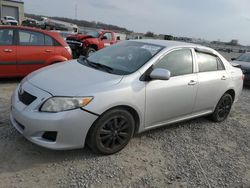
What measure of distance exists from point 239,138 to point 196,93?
48.5 inches

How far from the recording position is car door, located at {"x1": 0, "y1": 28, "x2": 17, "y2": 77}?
6.65m

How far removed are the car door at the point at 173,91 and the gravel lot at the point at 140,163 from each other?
0.45m

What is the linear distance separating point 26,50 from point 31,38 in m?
0.39

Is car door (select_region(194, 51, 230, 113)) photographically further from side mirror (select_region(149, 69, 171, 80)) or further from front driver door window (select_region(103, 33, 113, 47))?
front driver door window (select_region(103, 33, 113, 47))

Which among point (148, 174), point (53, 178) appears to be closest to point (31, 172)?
point (53, 178)

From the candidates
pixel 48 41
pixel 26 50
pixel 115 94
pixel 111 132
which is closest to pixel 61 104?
pixel 115 94

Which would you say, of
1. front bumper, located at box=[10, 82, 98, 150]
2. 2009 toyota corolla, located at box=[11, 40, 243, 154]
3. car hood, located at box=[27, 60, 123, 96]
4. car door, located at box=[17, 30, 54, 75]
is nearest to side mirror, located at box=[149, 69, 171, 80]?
2009 toyota corolla, located at box=[11, 40, 243, 154]

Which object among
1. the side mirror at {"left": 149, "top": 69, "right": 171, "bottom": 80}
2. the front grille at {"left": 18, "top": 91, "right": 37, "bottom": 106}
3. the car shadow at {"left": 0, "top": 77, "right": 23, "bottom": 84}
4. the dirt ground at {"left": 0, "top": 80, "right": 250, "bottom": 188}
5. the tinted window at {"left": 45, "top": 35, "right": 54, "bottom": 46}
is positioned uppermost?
the tinted window at {"left": 45, "top": 35, "right": 54, "bottom": 46}

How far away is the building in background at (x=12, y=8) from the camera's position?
50431 mm

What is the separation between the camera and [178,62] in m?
4.49

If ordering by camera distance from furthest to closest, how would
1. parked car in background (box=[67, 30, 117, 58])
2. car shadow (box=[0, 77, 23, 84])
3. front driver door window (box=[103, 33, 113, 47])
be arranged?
front driver door window (box=[103, 33, 113, 47]) < parked car in background (box=[67, 30, 117, 58]) < car shadow (box=[0, 77, 23, 84])

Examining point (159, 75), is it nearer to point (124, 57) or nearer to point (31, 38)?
point (124, 57)

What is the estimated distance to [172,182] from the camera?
134 inches

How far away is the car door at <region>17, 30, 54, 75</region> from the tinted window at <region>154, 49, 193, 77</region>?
13.3ft
